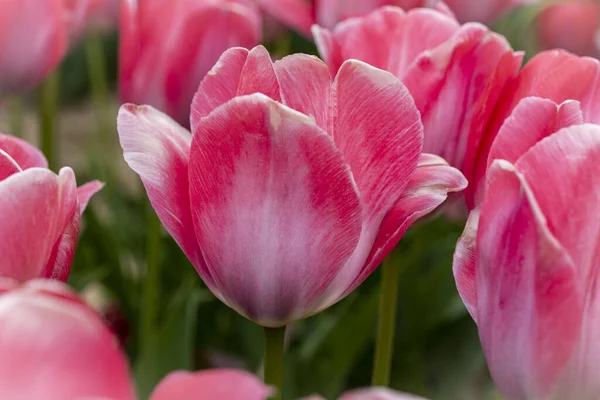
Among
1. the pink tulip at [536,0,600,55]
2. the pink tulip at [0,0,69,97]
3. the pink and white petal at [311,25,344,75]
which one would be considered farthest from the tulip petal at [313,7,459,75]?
the pink tulip at [536,0,600,55]

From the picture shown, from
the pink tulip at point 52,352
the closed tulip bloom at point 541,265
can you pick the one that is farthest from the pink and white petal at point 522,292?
the pink tulip at point 52,352

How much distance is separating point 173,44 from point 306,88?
226 millimetres

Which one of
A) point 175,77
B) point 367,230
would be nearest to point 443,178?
point 367,230

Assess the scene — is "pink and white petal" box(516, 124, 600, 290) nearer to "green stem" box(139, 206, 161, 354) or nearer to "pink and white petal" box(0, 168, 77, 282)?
"pink and white petal" box(0, 168, 77, 282)

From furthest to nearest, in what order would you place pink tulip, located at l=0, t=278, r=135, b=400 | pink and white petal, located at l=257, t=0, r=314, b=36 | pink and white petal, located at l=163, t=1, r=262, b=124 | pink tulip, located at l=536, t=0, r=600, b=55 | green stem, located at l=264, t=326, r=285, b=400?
pink tulip, located at l=536, t=0, r=600, b=55, pink and white petal, located at l=257, t=0, r=314, b=36, pink and white petal, located at l=163, t=1, r=262, b=124, green stem, located at l=264, t=326, r=285, b=400, pink tulip, located at l=0, t=278, r=135, b=400

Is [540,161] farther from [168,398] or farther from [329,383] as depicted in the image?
[329,383]

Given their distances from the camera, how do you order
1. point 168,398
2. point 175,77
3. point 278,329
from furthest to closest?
point 175,77 < point 278,329 < point 168,398

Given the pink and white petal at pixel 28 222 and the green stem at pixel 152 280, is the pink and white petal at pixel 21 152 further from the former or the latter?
the green stem at pixel 152 280

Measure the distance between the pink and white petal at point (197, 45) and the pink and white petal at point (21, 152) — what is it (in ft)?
0.65

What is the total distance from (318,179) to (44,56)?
12.4 inches

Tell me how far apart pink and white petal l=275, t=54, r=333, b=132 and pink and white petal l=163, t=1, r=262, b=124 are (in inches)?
8.2

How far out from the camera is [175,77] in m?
0.44

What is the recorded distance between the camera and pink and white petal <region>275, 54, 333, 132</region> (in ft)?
0.77

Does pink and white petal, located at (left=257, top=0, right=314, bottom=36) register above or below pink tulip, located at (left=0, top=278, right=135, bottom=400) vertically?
below
